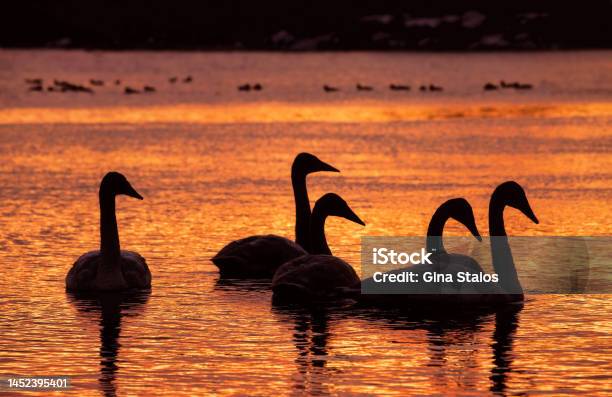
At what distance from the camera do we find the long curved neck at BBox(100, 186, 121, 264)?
80.3 ft

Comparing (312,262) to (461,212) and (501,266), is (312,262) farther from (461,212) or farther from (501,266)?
(501,266)

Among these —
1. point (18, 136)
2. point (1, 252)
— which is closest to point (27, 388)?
point (1, 252)

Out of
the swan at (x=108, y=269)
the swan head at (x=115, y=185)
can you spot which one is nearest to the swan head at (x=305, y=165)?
the swan head at (x=115, y=185)

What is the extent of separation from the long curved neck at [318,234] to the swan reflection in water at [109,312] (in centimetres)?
258

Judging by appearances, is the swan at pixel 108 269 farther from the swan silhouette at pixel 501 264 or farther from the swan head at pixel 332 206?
the swan silhouette at pixel 501 264

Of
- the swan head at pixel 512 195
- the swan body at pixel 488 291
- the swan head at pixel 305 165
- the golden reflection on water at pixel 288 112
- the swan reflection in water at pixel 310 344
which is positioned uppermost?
the golden reflection on water at pixel 288 112

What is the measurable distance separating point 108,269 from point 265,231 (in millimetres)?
7423

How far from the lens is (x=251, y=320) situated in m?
22.7

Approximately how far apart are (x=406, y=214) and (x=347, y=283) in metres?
10.5

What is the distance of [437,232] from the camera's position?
24734 millimetres

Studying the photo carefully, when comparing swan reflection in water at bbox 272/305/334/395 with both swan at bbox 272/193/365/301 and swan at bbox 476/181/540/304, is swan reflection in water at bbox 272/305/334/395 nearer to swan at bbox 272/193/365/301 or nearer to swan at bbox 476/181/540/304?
swan at bbox 272/193/365/301

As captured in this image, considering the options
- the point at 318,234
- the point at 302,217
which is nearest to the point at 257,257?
the point at 318,234

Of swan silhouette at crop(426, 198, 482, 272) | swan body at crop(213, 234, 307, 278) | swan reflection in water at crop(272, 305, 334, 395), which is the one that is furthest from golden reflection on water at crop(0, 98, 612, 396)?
swan silhouette at crop(426, 198, 482, 272)

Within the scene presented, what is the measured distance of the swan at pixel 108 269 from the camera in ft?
80.6
